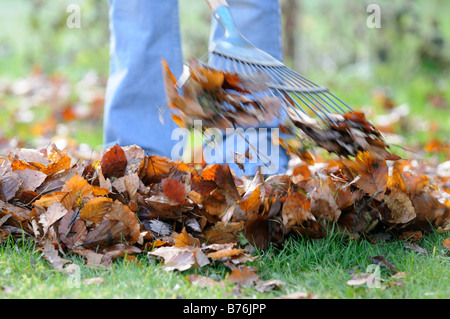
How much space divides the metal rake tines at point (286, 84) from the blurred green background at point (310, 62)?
2154 mm

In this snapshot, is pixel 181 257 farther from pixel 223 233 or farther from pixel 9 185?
pixel 9 185

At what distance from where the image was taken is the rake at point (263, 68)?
1722 millimetres

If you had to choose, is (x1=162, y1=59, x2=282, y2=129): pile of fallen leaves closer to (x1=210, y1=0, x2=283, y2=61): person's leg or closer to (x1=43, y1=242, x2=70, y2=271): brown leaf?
(x1=43, y1=242, x2=70, y2=271): brown leaf

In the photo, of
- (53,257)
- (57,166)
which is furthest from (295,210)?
(57,166)

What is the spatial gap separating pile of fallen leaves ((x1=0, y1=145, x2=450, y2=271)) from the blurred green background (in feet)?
6.68

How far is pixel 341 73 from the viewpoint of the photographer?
6016mm

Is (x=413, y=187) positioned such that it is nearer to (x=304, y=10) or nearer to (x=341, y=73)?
(x=341, y=73)

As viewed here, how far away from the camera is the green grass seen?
1304 mm

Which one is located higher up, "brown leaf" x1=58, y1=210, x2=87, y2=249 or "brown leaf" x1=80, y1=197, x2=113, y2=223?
"brown leaf" x1=80, y1=197, x2=113, y2=223

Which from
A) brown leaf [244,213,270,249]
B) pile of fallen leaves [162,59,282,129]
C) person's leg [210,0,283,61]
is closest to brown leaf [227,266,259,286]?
brown leaf [244,213,270,249]

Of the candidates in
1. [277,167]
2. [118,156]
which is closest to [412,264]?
[277,167]

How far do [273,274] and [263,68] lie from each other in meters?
0.70

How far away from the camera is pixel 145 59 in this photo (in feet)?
7.79

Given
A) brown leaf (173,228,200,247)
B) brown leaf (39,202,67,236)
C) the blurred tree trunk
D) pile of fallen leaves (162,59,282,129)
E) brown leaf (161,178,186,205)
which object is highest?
the blurred tree trunk
